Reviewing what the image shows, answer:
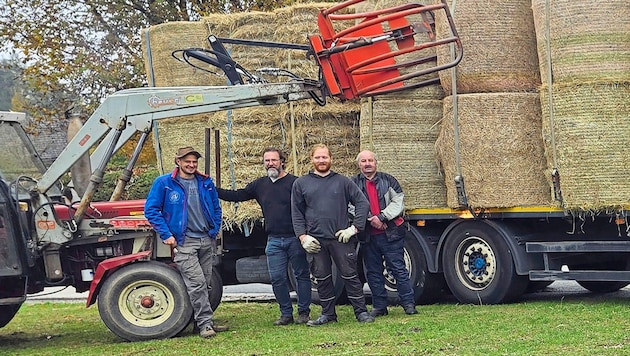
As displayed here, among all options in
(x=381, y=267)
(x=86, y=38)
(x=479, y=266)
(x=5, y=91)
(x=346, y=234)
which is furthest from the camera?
(x=5, y=91)

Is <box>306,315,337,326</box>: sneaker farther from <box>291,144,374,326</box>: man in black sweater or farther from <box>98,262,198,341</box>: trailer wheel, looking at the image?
<box>98,262,198,341</box>: trailer wheel

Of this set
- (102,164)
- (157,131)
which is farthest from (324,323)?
(157,131)

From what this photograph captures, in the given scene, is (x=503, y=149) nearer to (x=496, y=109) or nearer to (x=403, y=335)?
(x=496, y=109)

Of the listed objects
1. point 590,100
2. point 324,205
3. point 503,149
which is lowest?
point 324,205

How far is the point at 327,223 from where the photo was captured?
9633mm

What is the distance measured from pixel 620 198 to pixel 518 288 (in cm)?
167

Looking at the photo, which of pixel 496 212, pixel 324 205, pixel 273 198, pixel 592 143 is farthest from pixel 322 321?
pixel 592 143

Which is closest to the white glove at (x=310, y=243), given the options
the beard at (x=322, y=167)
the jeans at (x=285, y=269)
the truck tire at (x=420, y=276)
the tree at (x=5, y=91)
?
the jeans at (x=285, y=269)

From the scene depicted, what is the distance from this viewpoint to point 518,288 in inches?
427

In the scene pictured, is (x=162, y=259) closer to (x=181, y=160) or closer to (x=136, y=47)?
(x=181, y=160)

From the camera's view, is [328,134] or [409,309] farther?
[328,134]

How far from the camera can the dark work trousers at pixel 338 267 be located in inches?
381

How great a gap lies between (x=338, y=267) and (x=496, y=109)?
2310 mm

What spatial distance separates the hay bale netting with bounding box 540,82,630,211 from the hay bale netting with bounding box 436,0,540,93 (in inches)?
27.9
